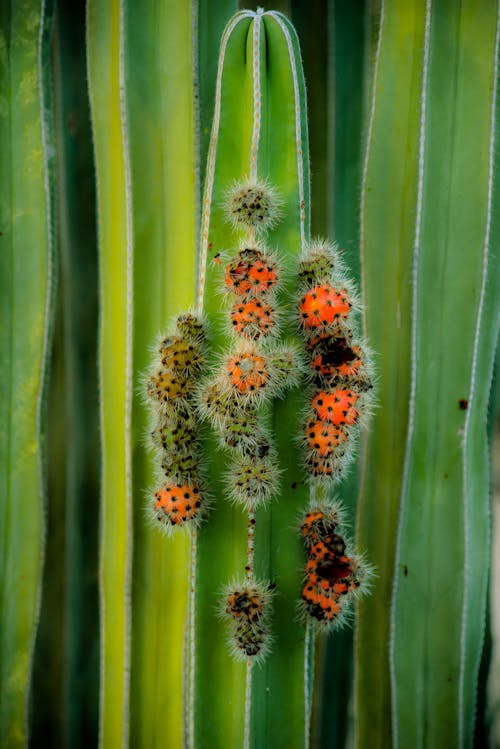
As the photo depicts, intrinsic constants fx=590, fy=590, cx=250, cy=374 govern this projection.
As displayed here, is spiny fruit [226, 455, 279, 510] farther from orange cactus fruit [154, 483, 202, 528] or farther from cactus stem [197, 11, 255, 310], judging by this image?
cactus stem [197, 11, 255, 310]

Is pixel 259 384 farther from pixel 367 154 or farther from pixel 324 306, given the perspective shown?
pixel 367 154

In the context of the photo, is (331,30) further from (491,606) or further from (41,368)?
(491,606)

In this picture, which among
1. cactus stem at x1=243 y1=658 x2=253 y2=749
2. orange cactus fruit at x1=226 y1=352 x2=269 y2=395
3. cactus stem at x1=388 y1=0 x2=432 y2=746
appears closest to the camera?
orange cactus fruit at x1=226 y1=352 x2=269 y2=395

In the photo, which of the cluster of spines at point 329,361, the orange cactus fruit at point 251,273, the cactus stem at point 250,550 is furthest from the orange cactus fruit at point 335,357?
the cactus stem at point 250,550

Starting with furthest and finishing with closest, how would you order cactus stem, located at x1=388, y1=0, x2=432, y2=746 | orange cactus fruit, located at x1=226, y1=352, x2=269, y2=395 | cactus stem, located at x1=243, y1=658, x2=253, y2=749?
cactus stem, located at x1=388, y1=0, x2=432, y2=746 < cactus stem, located at x1=243, y1=658, x2=253, y2=749 < orange cactus fruit, located at x1=226, y1=352, x2=269, y2=395

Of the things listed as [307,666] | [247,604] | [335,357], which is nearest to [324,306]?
[335,357]

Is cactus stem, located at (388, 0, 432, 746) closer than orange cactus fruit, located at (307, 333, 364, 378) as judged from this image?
No

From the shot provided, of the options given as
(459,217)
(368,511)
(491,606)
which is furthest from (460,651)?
(459,217)

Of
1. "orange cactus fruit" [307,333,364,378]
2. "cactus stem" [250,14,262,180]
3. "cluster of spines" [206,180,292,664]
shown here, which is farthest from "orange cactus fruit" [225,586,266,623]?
"cactus stem" [250,14,262,180]
